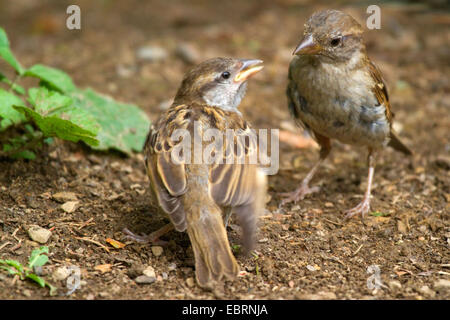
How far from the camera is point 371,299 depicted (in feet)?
12.6

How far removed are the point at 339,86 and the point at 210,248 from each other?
81.1 inches

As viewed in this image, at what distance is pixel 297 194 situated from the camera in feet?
18.0

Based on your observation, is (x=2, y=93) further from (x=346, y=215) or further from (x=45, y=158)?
(x=346, y=215)

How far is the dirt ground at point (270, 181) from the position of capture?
13.4 ft

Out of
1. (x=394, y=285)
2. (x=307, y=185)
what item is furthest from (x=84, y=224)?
(x=394, y=285)

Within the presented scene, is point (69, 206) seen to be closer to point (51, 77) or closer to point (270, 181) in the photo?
point (51, 77)

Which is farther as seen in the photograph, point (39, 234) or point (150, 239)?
point (150, 239)

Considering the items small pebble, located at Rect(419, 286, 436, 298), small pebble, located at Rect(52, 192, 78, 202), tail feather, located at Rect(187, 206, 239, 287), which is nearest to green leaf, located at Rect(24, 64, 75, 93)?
small pebble, located at Rect(52, 192, 78, 202)

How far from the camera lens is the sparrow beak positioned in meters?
4.82

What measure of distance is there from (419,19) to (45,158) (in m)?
6.58

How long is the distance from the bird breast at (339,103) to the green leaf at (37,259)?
8.54 ft

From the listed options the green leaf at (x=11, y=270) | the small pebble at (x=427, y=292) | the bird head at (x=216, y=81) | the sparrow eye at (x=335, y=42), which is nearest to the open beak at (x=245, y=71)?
the bird head at (x=216, y=81)

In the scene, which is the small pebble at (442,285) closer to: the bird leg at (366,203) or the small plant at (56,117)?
the bird leg at (366,203)
